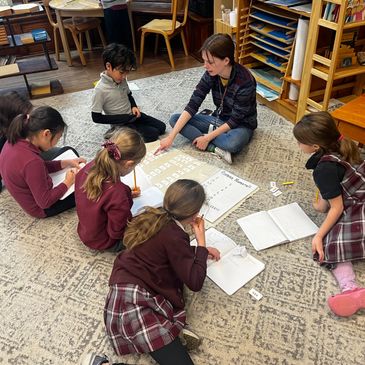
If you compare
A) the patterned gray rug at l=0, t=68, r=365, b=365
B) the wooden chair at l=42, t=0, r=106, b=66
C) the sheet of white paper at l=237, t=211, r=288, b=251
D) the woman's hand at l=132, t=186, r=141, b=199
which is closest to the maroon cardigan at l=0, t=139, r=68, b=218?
the patterned gray rug at l=0, t=68, r=365, b=365

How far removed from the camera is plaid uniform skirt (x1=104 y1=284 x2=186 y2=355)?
1153mm

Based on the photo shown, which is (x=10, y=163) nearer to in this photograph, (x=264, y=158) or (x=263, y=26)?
(x=264, y=158)

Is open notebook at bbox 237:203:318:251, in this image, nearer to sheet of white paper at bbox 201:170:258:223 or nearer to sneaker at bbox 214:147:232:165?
sheet of white paper at bbox 201:170:258:223

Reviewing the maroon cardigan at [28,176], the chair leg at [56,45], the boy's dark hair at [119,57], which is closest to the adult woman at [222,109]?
the boy's dark hair at [119,57]

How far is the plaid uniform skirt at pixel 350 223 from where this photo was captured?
145 centimetres

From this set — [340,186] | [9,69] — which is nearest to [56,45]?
[9,69]

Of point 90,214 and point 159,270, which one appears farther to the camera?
point 90,214

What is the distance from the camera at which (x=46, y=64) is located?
316 cm

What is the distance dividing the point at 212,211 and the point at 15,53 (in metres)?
3.27

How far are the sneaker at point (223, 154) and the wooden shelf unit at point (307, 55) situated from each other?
648 mm

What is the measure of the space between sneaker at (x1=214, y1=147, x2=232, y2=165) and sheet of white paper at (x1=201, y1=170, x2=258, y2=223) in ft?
0.34

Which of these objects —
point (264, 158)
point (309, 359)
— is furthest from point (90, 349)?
point (264, 158)

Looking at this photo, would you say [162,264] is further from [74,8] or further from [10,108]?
Answer: [74,8]

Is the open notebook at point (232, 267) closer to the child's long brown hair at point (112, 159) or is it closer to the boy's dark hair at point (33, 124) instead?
the child's long brown hair at point (112, 159)
